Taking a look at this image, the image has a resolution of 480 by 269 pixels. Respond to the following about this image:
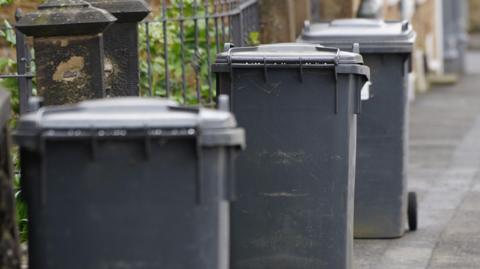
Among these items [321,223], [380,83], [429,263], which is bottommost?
[429,263]

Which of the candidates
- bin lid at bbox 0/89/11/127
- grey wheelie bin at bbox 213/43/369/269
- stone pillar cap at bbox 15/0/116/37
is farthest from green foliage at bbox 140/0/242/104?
bin lid at bbox 0/89/11/127

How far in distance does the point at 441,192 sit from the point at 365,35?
8.00ft

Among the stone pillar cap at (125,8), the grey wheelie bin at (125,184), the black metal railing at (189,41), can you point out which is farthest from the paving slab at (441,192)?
the grey wheelie bin at (125,184)

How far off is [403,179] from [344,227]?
183 centimetres

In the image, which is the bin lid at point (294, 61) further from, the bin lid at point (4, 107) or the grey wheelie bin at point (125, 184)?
the grey wheelie bin at point (125, 184)

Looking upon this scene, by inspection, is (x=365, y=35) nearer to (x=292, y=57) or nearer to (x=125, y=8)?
(x=125, y=8)

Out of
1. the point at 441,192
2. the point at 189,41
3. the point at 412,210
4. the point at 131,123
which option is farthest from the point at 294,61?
the point at 441,192

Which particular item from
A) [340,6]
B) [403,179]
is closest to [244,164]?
[403,179]

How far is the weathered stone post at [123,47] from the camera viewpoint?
302 inches

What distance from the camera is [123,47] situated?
305 inches

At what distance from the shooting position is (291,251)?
6.50 metres

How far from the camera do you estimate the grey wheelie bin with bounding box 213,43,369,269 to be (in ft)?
20.9

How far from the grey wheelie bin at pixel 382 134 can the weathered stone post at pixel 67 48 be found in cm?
185

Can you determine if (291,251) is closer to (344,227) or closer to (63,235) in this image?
(344,227)
